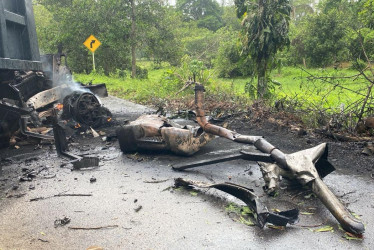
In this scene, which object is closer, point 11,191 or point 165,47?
point 11,191

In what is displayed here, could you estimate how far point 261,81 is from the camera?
31.7ft

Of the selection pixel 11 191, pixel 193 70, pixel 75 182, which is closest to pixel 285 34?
pixel 193 70

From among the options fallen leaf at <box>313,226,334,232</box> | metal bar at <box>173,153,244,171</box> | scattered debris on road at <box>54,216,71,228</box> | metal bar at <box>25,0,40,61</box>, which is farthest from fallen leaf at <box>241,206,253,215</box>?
metal bar at <box>25,0,40,61</box>

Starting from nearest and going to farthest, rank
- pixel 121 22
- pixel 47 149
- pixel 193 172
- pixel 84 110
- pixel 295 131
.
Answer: pixel 193 172, pixel 47 149, pixel 295 131, pixel 84 110, pixel 121 22

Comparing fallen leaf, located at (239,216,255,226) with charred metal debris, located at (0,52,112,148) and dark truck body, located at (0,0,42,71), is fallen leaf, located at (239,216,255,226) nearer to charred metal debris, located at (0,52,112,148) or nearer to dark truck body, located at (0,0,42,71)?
dark truck body, located at (0,0,42,71)

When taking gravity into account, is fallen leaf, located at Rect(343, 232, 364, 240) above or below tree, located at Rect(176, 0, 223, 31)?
below

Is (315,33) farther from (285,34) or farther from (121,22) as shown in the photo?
(285,34)

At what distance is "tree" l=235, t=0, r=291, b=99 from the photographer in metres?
8.87

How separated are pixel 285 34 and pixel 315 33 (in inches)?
570

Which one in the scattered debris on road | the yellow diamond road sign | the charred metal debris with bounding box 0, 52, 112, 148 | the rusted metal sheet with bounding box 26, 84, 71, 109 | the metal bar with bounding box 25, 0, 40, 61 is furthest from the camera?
the yellow diamond road sign

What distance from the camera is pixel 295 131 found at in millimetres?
6727

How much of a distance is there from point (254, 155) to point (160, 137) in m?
1.85

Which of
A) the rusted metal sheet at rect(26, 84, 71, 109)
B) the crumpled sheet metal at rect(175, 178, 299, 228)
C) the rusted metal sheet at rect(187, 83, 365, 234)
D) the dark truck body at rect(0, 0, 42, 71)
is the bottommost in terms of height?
the crumpled sheet metal at rect(175, 178, 299, 228)

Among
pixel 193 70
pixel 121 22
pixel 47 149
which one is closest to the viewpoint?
pixel 47 149
